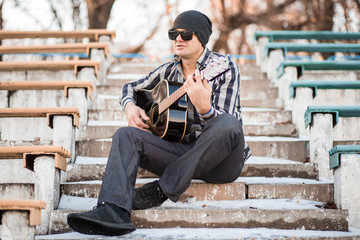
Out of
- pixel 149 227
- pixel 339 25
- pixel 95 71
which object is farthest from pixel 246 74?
pixel 339 25

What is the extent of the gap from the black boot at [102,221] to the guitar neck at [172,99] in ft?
2.50

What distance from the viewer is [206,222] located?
2.56 metres

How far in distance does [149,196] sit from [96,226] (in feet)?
1.64

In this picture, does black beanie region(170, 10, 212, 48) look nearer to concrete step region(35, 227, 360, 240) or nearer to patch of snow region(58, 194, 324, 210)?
patch of snow region(58, 194, 324, 210)

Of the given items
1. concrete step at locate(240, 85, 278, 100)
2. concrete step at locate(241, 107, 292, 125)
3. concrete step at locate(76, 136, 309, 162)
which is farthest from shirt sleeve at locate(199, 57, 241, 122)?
concrete step at locate(240, 85, 278, 100)

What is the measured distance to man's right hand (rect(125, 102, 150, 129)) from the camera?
115 inches

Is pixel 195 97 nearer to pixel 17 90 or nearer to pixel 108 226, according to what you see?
pixel 108 226

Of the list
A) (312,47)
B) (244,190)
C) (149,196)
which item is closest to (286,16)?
(312,47)

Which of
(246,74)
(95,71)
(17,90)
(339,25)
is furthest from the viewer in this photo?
(339,25)

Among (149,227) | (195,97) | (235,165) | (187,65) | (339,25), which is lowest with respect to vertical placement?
(149,227)

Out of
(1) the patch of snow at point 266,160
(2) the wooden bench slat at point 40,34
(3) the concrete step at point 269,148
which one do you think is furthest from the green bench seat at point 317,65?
(2) the wooden bench slat at point 40,34

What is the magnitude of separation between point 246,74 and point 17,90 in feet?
9.08

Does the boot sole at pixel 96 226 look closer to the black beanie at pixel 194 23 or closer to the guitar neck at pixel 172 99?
the guitar neck at pixel 172 99

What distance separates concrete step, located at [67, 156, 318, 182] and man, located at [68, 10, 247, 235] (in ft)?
1.38
